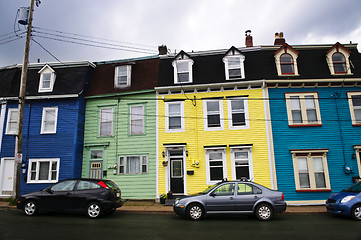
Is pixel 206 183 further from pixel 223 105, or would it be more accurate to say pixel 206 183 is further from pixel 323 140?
pixel 323 140

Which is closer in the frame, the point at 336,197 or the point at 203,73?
the point at 336,197

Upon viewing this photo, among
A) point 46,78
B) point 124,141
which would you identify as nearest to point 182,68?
point 124,141

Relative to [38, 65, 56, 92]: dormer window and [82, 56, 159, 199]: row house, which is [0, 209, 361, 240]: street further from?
[38, 65, 56, 92]: dormer window

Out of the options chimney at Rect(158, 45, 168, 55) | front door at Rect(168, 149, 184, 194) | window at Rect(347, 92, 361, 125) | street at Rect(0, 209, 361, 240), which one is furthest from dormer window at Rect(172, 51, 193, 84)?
window at Rect(347, 92, 361, 125)

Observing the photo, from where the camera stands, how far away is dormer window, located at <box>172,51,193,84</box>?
50.0 feet

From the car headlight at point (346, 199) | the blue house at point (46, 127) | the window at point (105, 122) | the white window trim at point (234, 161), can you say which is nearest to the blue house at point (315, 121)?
the white window trim at point (234, 161)

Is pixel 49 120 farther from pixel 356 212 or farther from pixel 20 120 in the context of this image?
pixel 356 212

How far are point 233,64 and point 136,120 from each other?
697 cm

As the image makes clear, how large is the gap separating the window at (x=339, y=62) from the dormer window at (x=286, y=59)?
228cm

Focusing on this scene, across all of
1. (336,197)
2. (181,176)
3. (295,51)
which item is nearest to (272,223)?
(336,197)

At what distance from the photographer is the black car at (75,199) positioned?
31.4 ft

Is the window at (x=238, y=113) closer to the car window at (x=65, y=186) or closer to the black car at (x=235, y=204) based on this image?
the black car at (x=235, y=204)

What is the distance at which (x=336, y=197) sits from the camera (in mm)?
9672

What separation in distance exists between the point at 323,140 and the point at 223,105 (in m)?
5.75
